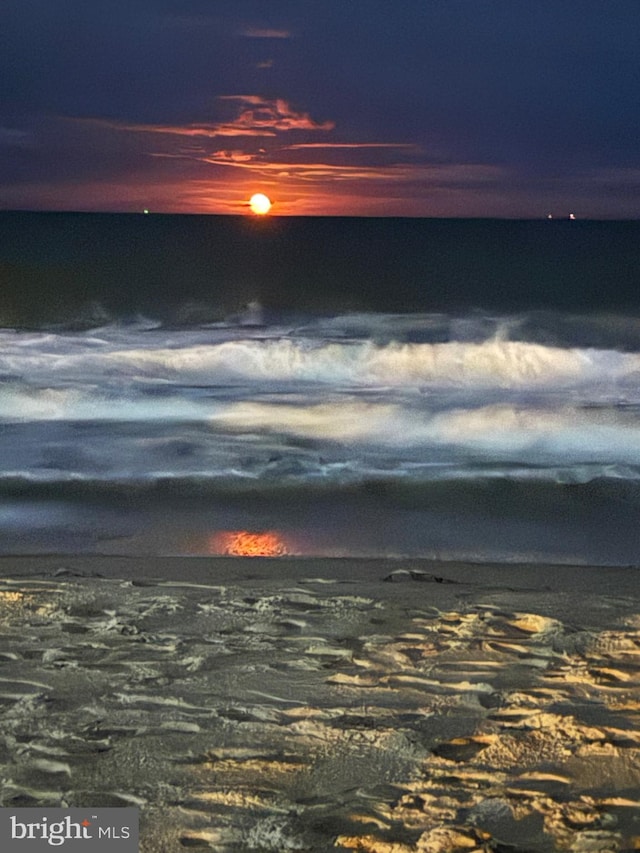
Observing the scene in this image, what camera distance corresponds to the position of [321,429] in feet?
42.8

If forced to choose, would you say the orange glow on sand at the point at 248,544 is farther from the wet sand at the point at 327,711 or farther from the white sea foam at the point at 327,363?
the white sea foam at the point at 327,363

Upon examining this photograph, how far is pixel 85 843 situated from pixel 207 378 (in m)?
16.3

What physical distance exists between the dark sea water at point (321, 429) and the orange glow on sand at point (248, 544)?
2 centimetres

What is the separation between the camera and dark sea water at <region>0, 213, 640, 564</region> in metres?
8.23

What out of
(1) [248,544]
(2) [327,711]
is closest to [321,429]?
(1) [248,544]

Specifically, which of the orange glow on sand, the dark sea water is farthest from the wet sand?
the dark sea water

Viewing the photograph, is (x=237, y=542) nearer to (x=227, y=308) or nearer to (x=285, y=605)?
(x=285, y=605)

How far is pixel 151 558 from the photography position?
282 inches

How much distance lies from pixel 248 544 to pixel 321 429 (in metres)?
5.32

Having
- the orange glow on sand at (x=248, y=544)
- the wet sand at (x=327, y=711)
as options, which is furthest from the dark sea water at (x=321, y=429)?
the wet sand at (x=327, y=711)

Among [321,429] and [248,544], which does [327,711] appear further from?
[321,429]

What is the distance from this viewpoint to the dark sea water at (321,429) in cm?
823

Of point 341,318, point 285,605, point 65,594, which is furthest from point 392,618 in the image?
point 341,318

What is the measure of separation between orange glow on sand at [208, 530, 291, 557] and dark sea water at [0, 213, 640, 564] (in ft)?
0.07
